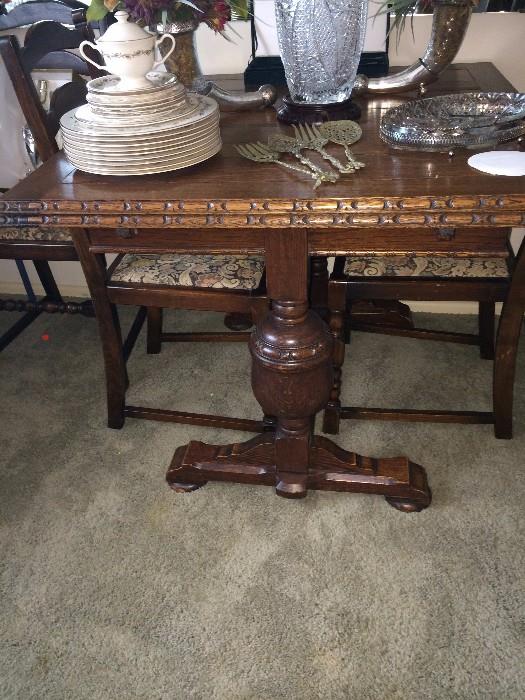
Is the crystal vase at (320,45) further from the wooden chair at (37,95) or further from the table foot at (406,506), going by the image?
the table foot at (406,506)

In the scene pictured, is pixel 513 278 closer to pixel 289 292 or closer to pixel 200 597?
pixel 289 292

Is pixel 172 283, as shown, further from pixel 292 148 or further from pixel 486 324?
pixel 486 324

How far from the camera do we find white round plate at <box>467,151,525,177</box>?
3.21ft

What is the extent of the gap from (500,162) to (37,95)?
1.06 meters

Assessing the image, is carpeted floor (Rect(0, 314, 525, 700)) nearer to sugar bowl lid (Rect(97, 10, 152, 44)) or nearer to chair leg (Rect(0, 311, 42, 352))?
chair leg (Rect(0, 311, 42, 352))

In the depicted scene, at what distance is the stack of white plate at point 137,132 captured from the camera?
1.03 metres

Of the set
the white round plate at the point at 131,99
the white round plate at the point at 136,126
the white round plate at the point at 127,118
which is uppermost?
the white round plate at the point at 131,99

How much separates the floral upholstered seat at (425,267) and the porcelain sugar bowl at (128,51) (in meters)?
0.61

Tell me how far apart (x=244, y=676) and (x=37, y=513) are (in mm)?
674

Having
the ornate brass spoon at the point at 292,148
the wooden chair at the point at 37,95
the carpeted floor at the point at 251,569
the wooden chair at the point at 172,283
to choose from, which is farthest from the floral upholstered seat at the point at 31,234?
the ornate brass spoon at the point at 292,148

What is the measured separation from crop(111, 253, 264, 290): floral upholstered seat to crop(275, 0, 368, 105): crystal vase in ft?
1.28

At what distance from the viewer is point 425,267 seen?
137 centimetres

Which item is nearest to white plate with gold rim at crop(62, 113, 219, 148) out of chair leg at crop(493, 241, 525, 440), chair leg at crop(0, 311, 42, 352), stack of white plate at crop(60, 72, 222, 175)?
stack of white plate at crop(60, 72, 222, 175)

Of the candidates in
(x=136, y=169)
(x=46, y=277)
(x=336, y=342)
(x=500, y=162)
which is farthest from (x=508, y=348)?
(x=46, y=277)
